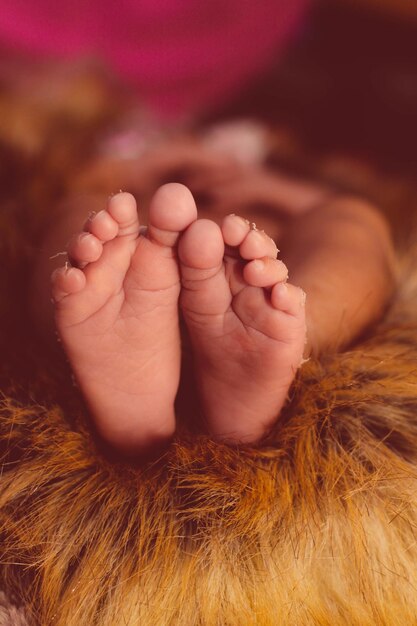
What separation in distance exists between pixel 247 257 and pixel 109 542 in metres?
0.25

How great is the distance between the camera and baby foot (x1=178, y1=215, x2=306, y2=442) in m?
0.48

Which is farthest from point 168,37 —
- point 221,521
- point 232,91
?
point 221,521

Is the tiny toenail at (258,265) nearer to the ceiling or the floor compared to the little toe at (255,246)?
nearer to the floor

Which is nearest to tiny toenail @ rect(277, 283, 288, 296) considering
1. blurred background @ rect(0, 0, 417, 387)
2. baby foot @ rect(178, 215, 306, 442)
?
baby foot @ rect(178, 215, 306, 442)

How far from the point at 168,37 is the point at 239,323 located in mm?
930

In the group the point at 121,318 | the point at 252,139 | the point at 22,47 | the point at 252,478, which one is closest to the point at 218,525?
the point at 252,478

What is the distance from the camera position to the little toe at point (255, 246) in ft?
1.58

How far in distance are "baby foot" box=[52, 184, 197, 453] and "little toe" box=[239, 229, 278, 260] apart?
0.04 m

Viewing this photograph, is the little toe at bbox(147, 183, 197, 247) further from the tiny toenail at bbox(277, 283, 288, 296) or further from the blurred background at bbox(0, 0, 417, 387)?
the blurred background at bbox(0, 0, 417, 387)

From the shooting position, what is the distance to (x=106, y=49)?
127cm

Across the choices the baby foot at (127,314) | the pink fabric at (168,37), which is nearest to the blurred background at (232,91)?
the pink fabric at (168,37)

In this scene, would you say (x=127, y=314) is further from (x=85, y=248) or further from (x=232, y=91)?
(x=232, y=91)

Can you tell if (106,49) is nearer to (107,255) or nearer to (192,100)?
(192,100)

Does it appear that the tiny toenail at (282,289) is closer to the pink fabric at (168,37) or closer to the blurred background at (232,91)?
the blurred background at (232,91)
